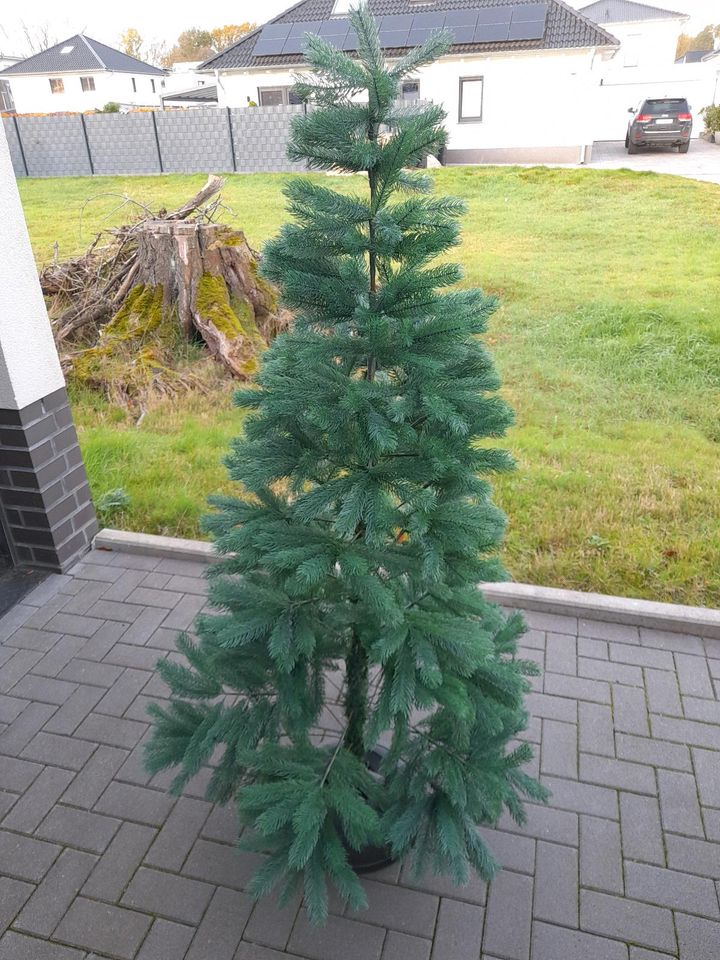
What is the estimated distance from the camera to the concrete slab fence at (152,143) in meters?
20.8

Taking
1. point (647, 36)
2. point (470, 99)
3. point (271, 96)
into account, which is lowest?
point (470, 99)

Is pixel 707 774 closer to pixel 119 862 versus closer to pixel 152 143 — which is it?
pixel 119 862

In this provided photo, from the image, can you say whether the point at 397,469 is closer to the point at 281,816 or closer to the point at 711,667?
the point at 281,816

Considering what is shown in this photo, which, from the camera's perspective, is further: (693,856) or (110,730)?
(110,730)

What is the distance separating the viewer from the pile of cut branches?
280 inches

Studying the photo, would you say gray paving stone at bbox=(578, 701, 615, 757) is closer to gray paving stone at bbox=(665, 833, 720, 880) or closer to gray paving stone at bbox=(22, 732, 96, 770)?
gray paving stone at bbox=(665, 833, 720, 880)

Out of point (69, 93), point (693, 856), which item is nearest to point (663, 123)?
point (693, 856)

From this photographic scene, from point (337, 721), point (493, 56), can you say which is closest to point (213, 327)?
point (337, 721)

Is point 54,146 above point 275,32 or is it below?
below

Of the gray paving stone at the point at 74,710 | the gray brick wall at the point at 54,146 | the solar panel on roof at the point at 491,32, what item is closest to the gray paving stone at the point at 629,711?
the gray paving stone at the point at 74,710

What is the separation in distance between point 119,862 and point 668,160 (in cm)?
2349

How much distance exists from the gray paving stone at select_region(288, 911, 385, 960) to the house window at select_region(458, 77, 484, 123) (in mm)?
24082

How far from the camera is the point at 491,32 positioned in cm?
2186

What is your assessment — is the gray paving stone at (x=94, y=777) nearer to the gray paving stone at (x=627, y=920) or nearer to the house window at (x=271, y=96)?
the gray paving stone at (x=627, y=920)
